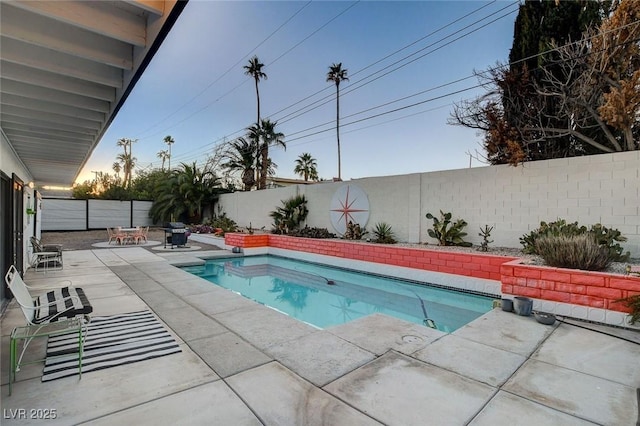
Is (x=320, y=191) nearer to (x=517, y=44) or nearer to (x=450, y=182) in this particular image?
(x=450, y=182)

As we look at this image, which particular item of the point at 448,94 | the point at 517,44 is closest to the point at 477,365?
the point at 448,94

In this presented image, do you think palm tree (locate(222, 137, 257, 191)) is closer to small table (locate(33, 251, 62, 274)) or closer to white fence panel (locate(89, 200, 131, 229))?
white fence panel (locate(89, 200, 131, 229))

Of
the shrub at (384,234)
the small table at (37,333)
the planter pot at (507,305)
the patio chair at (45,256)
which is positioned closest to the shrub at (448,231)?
the shrub at (384,234)

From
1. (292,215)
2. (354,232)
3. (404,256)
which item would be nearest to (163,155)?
(292,215)

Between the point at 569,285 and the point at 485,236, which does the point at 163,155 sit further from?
the point at 569,285

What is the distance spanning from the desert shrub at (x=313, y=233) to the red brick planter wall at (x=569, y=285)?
24.5ft

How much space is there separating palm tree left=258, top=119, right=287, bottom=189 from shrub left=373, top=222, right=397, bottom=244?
12858 millimetres

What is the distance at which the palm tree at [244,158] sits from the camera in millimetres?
21125

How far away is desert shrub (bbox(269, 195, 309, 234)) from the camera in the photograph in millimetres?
13906

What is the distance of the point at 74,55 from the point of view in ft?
10.1

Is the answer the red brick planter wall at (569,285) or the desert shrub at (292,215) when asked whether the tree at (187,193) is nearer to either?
the desert shrub at (292,215)

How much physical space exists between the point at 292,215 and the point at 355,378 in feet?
37.4

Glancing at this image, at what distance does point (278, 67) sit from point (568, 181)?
54.2 ft

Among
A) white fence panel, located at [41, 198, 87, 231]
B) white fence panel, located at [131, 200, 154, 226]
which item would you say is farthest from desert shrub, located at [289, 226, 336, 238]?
white fence panel, located at [41, 198, 87, 231]
